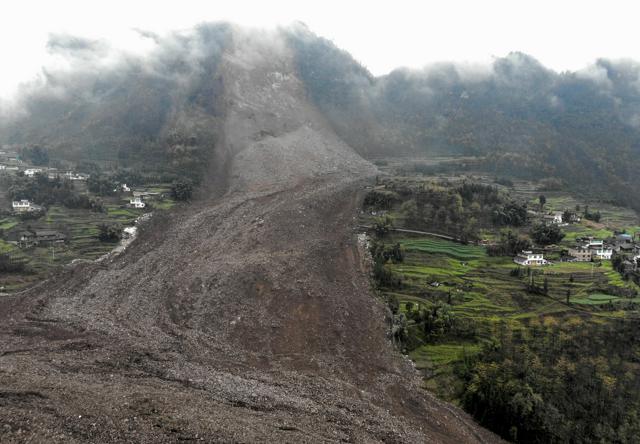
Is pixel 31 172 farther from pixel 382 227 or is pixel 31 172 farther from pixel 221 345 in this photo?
pixel 221 345

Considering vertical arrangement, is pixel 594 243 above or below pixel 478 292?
Answer: above

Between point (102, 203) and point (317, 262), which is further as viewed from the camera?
point (102, 203)

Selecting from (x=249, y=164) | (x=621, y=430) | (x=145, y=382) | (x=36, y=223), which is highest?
(x=249, y=164)

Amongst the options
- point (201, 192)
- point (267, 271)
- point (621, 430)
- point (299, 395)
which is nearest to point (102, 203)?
point (201, 192)

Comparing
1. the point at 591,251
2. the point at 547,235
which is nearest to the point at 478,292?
the point at 591,251

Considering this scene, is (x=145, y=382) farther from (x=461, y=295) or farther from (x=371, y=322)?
(x=461, y=295)

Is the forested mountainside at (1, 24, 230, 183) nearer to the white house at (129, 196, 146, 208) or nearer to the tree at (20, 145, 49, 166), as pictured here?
the tree at (20, 145, 49, 166)

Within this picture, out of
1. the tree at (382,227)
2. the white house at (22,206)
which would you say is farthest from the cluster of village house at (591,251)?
the white house at (22,206)
